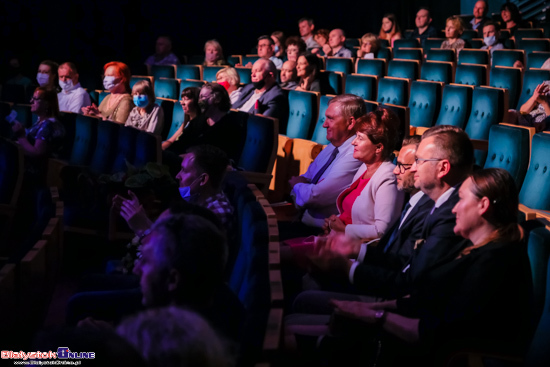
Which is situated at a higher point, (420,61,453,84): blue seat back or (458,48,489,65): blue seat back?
(458,48,489,65): blue seat back

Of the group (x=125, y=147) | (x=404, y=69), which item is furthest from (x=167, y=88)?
(x=125, y=147)

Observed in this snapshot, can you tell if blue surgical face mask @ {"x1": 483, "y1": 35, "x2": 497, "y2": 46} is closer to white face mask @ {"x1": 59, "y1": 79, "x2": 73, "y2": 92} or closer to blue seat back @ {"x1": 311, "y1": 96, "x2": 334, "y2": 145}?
blue seat back @ {"x1": 311, "y1": 96, "x2": 334, "y2": 145}

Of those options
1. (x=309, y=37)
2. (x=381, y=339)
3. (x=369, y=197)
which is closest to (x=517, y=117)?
(x=369, y=197)

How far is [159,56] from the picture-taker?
16.0ft

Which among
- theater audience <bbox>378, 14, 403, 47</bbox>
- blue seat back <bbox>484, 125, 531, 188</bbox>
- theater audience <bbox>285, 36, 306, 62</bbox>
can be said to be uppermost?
theater audience <bbox>378, 14, 403, 47</bbox>

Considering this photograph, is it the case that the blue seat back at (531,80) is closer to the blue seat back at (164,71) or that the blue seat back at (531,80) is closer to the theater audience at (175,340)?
the blue seat back at (164,71)

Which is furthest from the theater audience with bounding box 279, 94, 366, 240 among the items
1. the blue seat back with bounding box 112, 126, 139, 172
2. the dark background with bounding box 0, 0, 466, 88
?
the dark background with bounding box 0, 0, 466, 88

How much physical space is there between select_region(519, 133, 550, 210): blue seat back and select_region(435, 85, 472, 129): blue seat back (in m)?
1.06

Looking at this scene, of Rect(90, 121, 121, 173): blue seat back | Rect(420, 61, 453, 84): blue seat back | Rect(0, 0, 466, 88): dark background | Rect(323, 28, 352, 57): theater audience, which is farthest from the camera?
Rect(0, 0, 466, 88): dark background

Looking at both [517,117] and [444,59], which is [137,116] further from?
[444,59]

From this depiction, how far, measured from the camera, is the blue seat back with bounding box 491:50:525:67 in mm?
3711

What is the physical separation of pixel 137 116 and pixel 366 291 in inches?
78.7

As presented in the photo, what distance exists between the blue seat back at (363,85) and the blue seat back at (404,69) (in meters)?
0.53

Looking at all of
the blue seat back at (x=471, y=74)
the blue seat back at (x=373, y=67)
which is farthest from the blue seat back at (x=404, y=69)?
the blue seat back at (x=471, y=74)
